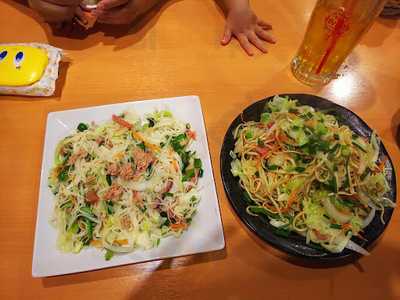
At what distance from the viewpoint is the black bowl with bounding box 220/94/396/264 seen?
0.69m

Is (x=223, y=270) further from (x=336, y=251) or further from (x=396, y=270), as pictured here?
(x=396, y=270)

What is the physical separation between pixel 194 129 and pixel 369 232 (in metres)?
0.53

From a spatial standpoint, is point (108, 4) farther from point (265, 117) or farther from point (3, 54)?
point (265, 117)

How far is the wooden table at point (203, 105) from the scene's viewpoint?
0.73m

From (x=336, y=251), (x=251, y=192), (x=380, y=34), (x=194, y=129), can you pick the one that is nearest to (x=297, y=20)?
(x=380, y=34)

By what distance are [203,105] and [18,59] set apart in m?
0.61

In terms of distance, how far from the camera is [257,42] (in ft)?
3.59

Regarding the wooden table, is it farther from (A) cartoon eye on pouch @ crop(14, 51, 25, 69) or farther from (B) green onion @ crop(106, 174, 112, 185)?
(B) green onion @ crop(106, 174, 112, 185)

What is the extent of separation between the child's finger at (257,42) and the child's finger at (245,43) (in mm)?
16

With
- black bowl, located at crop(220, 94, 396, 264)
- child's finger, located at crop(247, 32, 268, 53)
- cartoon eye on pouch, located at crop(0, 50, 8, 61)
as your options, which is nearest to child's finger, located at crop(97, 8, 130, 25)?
cartoon eye on pouch, located at crop(0, 50, 8, 61)

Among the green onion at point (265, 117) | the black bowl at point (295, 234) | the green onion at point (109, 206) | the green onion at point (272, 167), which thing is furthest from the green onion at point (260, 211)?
the green onion at point (109, 206)

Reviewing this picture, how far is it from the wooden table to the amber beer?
50 mm

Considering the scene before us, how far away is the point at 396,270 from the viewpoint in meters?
0.75

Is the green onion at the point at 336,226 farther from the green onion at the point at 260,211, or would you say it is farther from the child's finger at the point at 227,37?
the child's finger at the point at 227,37
